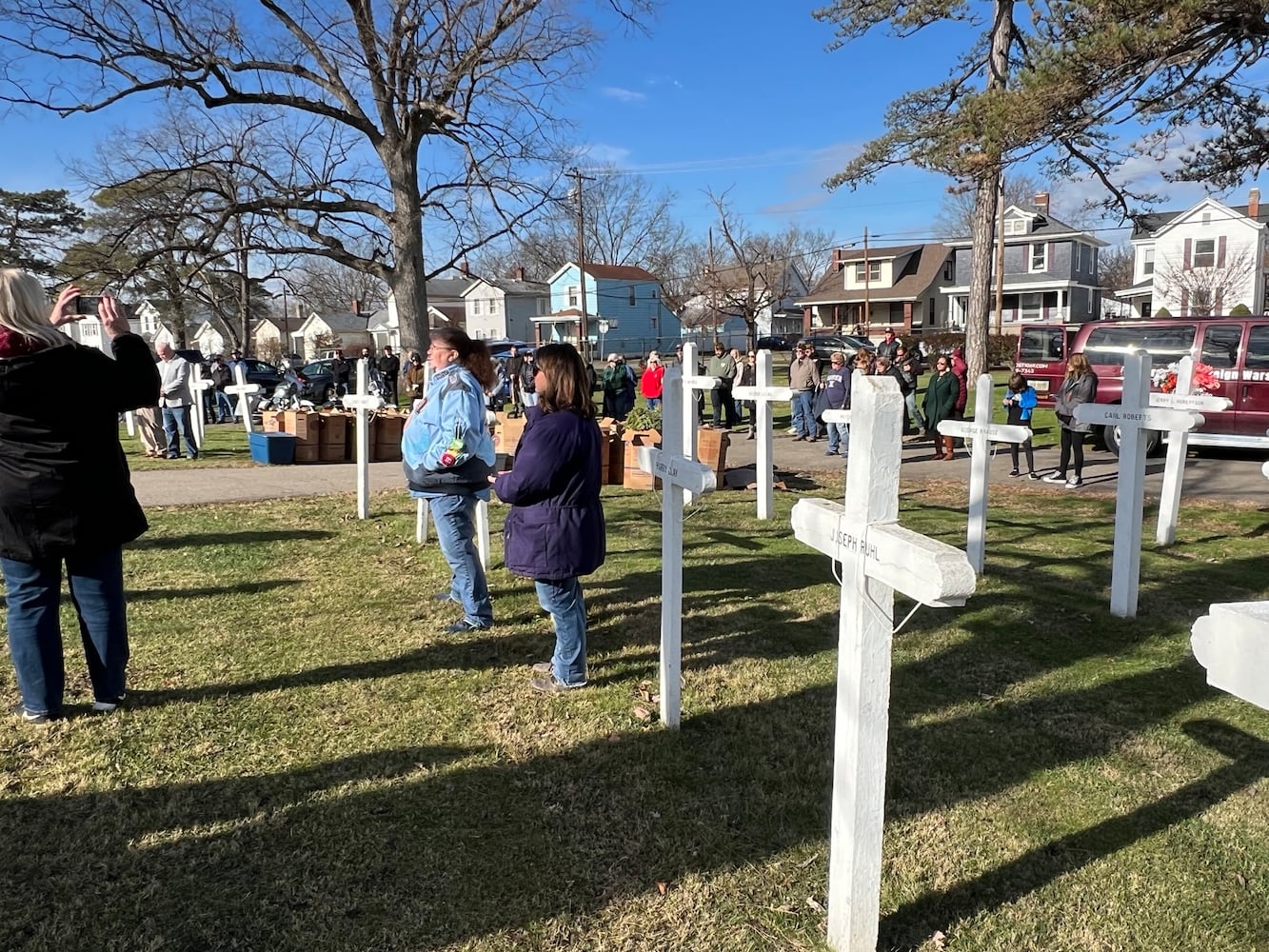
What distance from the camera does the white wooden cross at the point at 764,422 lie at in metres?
8.90

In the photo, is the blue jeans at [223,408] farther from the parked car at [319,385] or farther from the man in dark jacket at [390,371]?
the man in dark jacket at [390,371]

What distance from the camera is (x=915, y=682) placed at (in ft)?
14.8

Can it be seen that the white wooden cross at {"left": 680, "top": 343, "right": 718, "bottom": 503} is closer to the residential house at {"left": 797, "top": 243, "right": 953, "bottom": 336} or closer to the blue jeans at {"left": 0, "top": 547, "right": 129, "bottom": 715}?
the blue jeans at {"left": 0, "top": 547, "right": 129, "bottom": 715}

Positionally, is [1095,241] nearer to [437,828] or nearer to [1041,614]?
[1041,614]

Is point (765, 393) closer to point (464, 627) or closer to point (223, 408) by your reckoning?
point (464, 627)

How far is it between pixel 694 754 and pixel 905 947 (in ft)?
4.20

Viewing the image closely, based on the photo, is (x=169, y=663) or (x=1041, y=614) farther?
(x=1041, y=614)

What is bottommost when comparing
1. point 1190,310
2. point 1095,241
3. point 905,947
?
point 905,947

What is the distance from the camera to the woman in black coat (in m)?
3.47

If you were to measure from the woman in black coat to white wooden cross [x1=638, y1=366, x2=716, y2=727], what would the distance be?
7.07 ft

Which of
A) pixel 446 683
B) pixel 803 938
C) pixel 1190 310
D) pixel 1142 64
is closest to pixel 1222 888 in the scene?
pixel 803 938

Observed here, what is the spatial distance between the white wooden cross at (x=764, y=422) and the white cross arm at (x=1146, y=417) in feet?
11.0

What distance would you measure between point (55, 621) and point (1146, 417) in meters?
6.04

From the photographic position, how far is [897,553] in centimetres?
214
